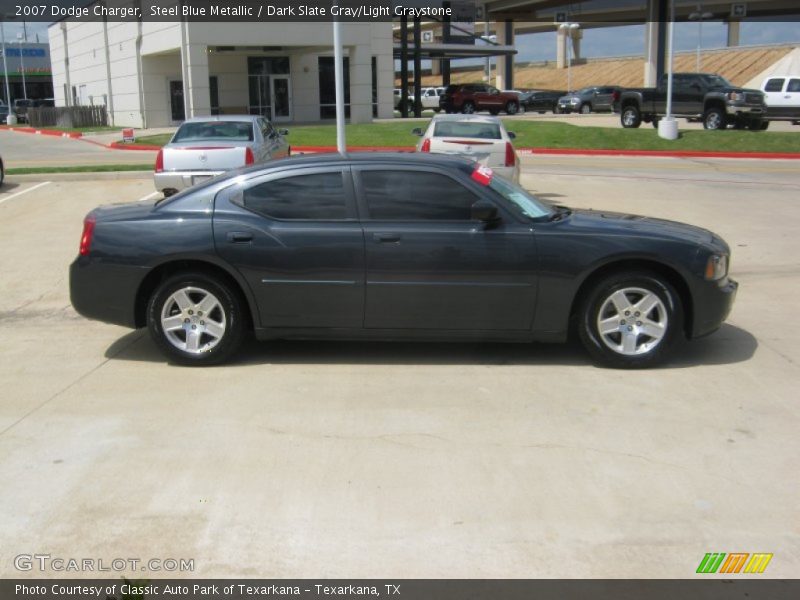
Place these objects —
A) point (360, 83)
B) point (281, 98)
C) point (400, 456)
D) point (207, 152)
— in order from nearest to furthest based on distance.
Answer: point (400, 456) < point (207, 152) < point (360, 83) < point (281, 98)

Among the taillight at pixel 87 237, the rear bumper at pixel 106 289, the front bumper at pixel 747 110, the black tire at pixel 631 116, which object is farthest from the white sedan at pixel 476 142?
the black tire at pixel 631 116

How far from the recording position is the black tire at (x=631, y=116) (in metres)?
32.9

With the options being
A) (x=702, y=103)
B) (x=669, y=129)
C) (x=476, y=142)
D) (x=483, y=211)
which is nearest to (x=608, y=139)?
(x=669, y=129)

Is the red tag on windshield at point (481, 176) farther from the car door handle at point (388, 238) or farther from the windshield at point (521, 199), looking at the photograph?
the car door handle at point (388, 238)

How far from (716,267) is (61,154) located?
88.8 feet

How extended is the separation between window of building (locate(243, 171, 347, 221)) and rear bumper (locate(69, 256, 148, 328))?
100 cm

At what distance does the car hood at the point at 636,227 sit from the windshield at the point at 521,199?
0.24 m

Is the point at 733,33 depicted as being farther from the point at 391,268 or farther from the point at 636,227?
the point at 391,268

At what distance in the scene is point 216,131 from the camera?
49.6 ft

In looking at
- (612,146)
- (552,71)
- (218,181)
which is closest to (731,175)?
(612,146)

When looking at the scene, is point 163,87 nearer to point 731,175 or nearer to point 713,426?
point 731,175

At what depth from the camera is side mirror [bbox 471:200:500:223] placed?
6.40 metres

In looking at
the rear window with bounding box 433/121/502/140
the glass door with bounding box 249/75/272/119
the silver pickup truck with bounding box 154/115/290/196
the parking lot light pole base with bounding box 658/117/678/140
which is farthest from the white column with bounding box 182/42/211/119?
the rear window with bounding box 433/121/502/140

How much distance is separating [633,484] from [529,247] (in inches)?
88.7
